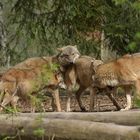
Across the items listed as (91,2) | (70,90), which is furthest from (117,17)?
(70,90)

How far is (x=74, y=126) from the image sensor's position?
7.43 m

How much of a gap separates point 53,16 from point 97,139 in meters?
14.1

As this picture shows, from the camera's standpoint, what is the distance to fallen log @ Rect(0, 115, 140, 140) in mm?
6755

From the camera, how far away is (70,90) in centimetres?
1229

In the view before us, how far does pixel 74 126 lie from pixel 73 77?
15.8 feet

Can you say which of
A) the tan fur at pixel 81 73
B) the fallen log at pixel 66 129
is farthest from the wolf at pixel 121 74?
the fallen log at pixel 66 129

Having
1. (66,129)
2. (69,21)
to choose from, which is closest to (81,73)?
(66,129)

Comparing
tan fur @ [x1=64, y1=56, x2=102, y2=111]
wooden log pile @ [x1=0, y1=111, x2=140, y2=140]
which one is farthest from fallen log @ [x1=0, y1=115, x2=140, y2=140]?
tan fur @ [x1=64, y1=56, x2=102, y2=111]

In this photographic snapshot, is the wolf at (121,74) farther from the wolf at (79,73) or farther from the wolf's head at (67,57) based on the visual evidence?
the wolf's head at (67,57)

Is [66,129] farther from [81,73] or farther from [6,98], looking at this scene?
[81,73]

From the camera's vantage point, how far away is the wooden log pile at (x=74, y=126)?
6855mm

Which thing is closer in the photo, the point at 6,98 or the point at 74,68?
the point at 6,98

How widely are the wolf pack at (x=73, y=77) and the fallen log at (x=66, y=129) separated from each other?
2.16m

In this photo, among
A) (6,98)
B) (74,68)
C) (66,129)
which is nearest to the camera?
(66,129)
